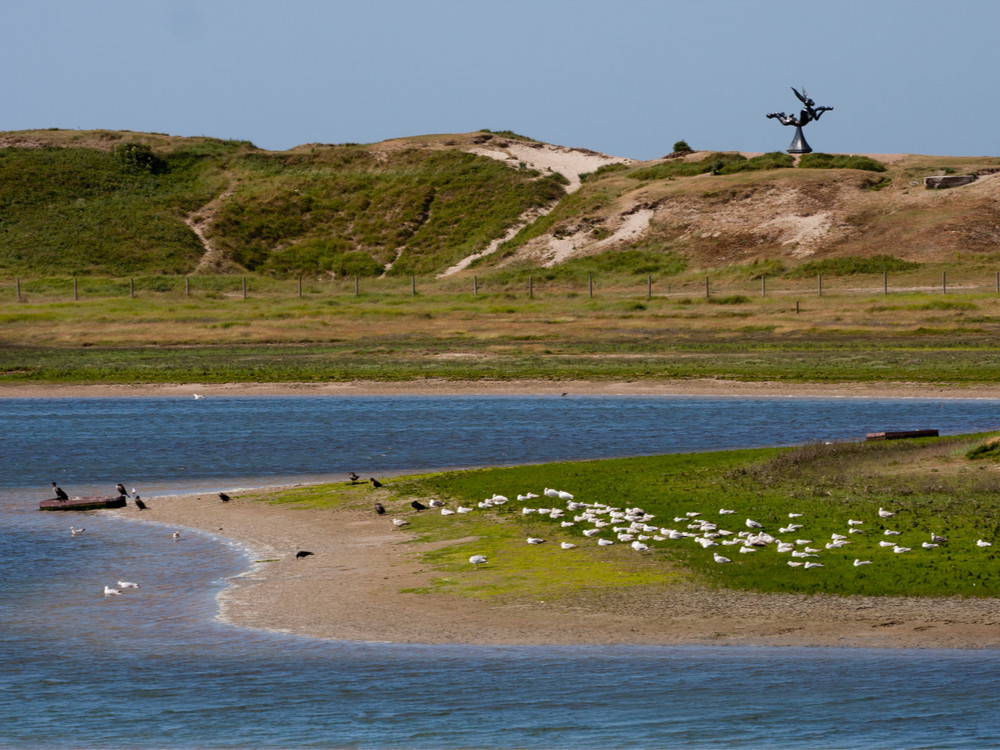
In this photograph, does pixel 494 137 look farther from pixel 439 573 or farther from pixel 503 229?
pixel 439 573

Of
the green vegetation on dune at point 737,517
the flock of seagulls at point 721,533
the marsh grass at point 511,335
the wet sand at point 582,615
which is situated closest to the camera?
the wet sand at point 582,615

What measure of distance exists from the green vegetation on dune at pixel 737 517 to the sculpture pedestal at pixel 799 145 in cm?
8831

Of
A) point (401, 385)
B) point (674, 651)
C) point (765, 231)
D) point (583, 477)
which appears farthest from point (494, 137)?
point (674, 651)

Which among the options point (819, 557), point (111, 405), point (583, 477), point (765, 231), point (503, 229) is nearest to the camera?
point (819, 557)

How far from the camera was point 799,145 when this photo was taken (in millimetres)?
107500

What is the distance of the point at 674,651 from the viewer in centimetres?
1238

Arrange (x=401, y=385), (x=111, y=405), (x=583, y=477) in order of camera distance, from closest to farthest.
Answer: (x=583, y=477) < (x=111, y=405) < (x=401, y=385)

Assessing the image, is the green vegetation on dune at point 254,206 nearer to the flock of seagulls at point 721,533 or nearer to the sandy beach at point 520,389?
the sandy beach at point 520,389

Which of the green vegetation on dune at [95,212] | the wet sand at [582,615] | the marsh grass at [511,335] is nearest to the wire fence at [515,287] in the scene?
the marsh grass at [511,335]

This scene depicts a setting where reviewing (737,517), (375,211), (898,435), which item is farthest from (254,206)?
(737,517)

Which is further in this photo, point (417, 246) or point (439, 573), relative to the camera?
point (417, 246)

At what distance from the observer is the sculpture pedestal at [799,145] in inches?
4225

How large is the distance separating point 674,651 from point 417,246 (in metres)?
93.6

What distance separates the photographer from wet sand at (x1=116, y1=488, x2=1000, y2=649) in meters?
12.6
